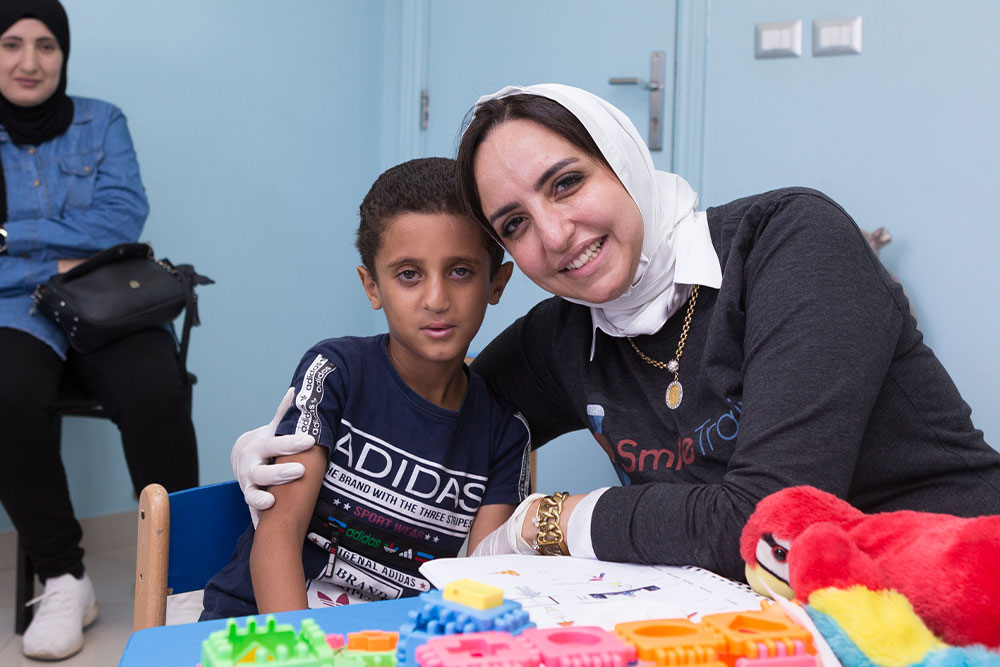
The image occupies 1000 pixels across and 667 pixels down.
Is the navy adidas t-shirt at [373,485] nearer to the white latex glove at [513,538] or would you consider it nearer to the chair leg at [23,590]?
the white latex glove at [513,538]

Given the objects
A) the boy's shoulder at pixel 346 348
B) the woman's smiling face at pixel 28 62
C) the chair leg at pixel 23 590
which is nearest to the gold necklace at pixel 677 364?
the boy's shoulder at pixel 346 348

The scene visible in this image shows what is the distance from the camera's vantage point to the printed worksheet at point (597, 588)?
0.62 m

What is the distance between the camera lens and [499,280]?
3.98 feet

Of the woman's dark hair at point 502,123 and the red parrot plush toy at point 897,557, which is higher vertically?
the woman's dark hair at point 502,123

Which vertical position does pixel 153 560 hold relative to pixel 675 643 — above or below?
below

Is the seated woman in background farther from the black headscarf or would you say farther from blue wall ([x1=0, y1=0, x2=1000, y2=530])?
blue wall ([x1=0, y1=0, x2=1000, y2=530])

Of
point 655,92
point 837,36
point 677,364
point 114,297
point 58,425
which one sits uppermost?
point 837,36

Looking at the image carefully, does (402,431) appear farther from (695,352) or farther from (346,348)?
(695,352)

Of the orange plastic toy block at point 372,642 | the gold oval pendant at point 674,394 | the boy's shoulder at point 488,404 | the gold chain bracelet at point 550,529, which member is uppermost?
the gold oval pendant at point 674,394

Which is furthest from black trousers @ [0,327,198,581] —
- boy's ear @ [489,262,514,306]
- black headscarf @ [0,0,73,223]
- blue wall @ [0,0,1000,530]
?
boy's ear @ [489,262,514,306]

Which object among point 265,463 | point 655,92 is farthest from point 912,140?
point 265,463

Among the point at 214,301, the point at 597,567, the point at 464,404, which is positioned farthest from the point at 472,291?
the point at 214,301

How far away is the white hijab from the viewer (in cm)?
101

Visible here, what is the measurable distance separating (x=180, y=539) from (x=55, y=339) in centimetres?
129
